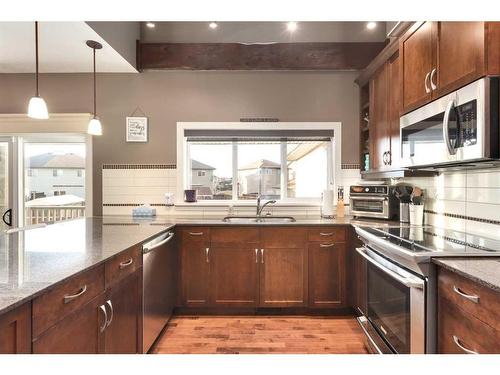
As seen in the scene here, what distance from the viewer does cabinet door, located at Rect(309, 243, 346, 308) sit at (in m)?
2.84

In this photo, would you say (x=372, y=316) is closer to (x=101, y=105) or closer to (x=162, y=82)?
(x=162, y=82)

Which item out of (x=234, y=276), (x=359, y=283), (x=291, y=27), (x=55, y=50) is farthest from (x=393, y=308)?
(x=55, y=50)

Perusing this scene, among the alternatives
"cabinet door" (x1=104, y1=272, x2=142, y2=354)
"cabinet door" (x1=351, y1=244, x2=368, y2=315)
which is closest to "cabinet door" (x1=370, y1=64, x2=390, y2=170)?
"cabinet door" (x1=351, y1=244, x2=368, y2=315)

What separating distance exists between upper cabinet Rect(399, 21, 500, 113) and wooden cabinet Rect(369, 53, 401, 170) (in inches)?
8.9

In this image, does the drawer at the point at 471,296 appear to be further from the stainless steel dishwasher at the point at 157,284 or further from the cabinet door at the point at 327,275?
the stainless steel dishwasher at the point at 157,284

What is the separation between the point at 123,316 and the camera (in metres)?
1.72

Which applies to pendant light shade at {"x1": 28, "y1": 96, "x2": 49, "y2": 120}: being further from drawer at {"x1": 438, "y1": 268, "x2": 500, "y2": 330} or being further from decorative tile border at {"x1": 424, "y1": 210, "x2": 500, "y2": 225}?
decorative tile border at {"x1": 424, "y1": 210, "x2": 500, "y2": 225}

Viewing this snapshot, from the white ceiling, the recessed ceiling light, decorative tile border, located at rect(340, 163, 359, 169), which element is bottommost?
decorative tile border, located at rect(340, 163, 359, 169)

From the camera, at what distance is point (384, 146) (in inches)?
107

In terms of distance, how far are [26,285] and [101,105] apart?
9.31 feet

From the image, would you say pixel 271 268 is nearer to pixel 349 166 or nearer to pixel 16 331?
pixel 349 166

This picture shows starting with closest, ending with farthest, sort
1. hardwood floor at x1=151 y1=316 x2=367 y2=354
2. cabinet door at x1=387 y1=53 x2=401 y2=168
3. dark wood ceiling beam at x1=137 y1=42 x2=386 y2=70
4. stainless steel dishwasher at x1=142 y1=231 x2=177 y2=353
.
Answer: stainless steel dishwasher at x1=142 y1=231 x2=177 y2=353, hardwood floor at x1=151 y1=316 x2=367 y2=354, cabinet door at x1=387 y1=53 x2=401 y2=168, dark wood ceiling beam at x1=137 y1=42 x2=386 y2=70
